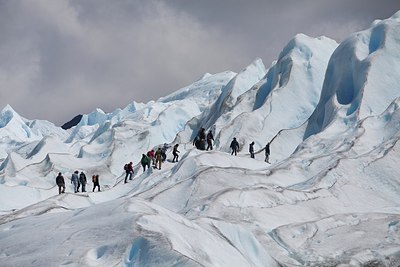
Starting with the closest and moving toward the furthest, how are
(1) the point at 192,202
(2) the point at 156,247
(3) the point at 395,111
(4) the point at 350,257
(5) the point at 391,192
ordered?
(2) the point at 156,247, (4) the point at 350,257, (1) the point at 192,202, (5) the point at 391,192, (3) the point at 395,111

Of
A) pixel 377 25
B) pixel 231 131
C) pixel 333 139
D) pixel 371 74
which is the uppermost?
pixel 377 25

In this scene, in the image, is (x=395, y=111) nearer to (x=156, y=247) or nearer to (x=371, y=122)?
(x=371, y=122)

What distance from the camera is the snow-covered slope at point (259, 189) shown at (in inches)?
344

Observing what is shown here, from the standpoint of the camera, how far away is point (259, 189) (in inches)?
709

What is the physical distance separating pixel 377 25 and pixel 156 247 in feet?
128

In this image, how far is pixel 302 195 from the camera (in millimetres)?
18219

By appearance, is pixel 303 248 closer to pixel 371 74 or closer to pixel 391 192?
pixel 391 192

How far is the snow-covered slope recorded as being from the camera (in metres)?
8.74

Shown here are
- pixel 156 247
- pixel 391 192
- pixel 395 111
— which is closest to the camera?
pixel 156 247

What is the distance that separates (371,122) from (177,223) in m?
22.5

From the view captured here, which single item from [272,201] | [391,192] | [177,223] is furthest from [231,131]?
[177,223]

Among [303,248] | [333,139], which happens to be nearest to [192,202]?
[303,248]

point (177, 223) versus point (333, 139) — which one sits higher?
point (333, 139)

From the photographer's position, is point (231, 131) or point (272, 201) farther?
point (231, 131)
